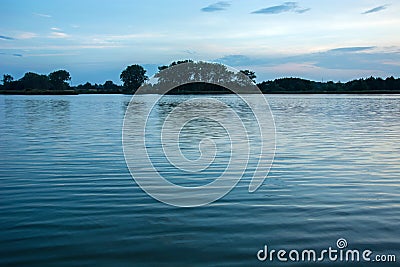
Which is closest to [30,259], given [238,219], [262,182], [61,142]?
[238,219]

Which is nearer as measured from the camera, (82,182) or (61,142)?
(82,182)

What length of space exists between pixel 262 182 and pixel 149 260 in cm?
544

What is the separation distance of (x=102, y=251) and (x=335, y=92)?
16422cm

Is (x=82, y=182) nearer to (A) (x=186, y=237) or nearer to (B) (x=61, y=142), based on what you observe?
(A) (x=186, y=237)

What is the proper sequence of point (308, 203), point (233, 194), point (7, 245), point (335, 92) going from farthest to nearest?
1. point (335, 92)
2. point (233, 194)
3. point (308, 203)
4. point (7, 245)

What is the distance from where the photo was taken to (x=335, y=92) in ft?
530

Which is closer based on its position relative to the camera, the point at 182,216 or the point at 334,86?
the point at 182,216

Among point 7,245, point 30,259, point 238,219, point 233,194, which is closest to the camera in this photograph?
point 30,259

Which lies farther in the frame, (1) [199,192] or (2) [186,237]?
(1) [199,192]

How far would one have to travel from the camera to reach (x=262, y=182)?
35.7ft

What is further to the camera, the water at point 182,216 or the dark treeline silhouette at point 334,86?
the dark treeline silhouette at point 334,86

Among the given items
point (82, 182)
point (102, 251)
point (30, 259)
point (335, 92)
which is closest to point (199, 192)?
point (82, 182)

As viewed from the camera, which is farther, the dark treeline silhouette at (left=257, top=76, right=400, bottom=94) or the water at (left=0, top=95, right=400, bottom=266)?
the dark treeline silhouette at (left=257, top=76, right=400, bottom=94)

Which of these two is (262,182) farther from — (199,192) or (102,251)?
(102,251)
